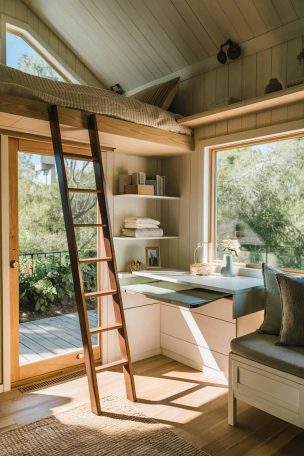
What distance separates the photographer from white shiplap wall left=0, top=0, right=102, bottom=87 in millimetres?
3580

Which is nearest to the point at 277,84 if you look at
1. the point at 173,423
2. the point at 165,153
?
the point at 165,153

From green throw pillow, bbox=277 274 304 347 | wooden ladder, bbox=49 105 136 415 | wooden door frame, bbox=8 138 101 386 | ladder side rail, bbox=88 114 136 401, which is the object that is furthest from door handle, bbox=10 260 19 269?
green throw pillow, bbox=277 274 304 347

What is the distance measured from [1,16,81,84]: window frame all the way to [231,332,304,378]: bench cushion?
3.17 meters

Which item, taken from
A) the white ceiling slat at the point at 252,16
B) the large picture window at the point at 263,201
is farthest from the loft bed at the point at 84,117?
the white ceiling slat at the point at 252,16

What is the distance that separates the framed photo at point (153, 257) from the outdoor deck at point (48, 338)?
94 centimetres

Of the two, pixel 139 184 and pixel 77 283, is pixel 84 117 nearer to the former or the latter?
pixel 139 184

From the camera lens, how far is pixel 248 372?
2422 mm

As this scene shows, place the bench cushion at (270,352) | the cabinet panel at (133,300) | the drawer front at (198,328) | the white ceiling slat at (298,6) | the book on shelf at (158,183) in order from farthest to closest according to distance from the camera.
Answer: the book on shelf at (158,183), the cabinet panel at (133,300), the drawer front at (198,328), the white ceiling slat at (298,6), the bench cushion at (270,352)

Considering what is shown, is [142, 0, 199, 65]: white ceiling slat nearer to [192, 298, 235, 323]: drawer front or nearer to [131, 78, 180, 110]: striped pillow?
[131, 78, 180, 110]: striped pillow

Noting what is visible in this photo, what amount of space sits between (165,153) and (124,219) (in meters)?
0.79

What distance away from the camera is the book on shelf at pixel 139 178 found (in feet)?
12.1

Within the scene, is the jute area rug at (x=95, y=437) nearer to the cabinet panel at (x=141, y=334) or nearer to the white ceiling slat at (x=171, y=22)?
the cabinet panel at (x=141, y=334)

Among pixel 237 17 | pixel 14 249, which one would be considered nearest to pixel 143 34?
pixel 237 17

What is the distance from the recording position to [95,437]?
2.36 m
